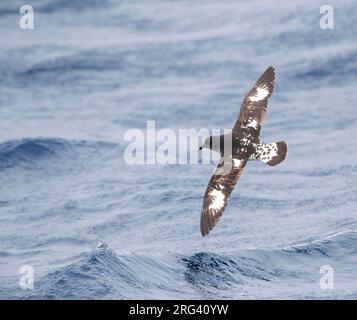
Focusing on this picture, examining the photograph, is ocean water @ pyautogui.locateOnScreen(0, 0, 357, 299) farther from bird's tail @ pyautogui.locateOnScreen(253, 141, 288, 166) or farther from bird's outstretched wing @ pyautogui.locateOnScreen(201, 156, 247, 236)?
bird's tail @ pyautogui.locateOnScreen(253, 141, 288, 166)

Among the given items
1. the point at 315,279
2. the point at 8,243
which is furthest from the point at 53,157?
the point at 315,279

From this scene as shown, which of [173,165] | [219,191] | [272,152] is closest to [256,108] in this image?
[272,152]

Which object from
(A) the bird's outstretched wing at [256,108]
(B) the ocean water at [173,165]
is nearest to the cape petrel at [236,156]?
(A) the bird's outstretched wing at [256,108]

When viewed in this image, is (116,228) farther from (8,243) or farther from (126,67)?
(126,67)

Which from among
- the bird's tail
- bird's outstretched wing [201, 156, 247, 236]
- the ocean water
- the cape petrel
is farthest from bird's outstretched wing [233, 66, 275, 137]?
the ocean water

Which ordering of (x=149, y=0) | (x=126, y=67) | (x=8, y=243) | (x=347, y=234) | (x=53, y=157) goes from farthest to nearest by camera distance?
(x=149, y=0), (x=126, y=67), (x=53, y=157), (x=8, y=243), (x=347, y=234)

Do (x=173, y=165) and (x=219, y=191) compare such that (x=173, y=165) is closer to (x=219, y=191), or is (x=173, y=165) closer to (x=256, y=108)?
(x=256, y=108)

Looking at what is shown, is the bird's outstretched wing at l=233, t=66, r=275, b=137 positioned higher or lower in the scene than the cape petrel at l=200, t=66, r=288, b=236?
higher

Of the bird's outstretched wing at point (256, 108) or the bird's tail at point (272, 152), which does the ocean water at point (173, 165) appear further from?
the bird's outstretched wing at point (256, 108)
